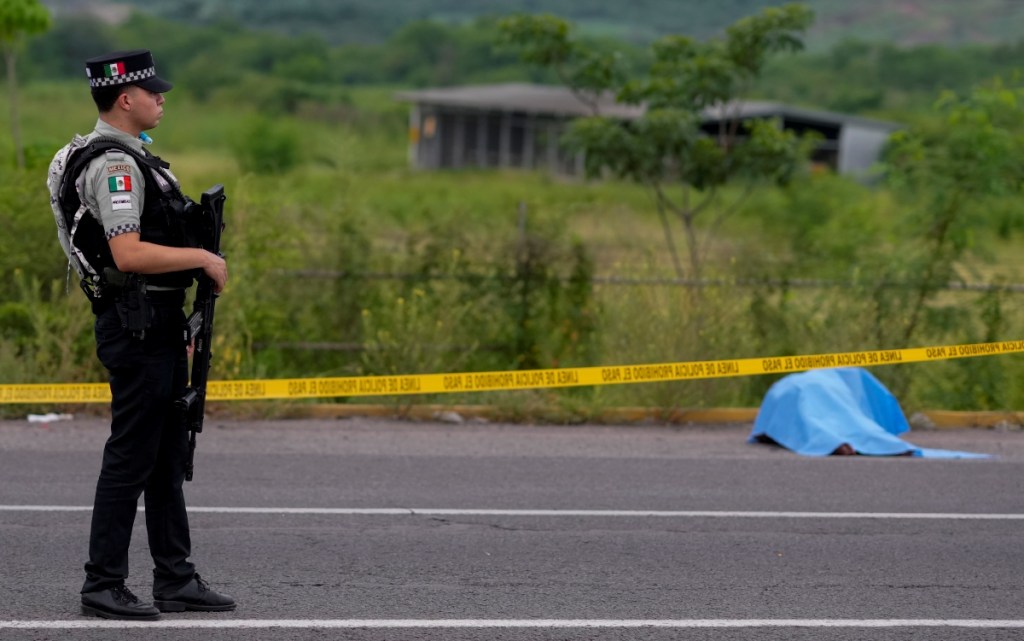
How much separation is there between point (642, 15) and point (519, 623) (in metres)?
186

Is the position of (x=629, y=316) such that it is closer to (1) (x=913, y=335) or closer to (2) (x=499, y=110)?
(1) (x=913, y=335)

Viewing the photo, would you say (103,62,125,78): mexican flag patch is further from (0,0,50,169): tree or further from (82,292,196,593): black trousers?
(0,0,50,169): tree

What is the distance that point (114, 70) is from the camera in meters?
5.15

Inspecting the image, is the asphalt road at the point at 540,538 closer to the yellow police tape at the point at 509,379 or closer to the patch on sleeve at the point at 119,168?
the yellow police tape at the point at 509,379

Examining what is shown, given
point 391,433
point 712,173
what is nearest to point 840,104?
point 712,173

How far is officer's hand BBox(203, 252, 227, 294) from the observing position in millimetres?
5195

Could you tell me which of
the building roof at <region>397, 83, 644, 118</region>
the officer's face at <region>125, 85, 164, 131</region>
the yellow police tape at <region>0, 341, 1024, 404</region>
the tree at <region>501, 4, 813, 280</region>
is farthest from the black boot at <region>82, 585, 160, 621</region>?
the building roof at <region>397, 83, 644, 118</region>

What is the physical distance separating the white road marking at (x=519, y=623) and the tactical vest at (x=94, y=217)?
4.38 feet

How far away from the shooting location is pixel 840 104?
98.2m

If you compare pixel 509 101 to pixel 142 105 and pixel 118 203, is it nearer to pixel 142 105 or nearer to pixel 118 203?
pixel 142 105

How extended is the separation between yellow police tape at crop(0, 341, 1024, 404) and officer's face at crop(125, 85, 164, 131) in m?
4.49

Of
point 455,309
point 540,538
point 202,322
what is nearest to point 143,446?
point 202,322

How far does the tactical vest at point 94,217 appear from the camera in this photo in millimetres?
5160

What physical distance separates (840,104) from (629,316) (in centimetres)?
9062
